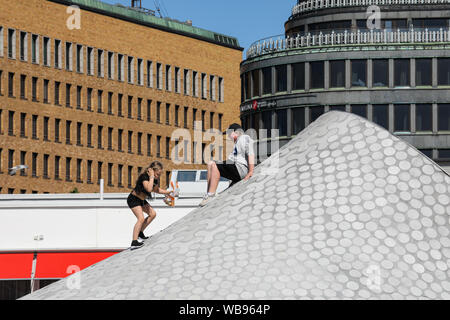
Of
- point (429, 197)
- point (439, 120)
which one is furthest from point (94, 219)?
point (439, 120)

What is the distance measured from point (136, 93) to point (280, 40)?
1720 inches

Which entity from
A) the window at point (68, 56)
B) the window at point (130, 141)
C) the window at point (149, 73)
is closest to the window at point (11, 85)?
the window at point (68, 56)

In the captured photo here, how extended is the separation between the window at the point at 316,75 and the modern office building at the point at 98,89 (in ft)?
123

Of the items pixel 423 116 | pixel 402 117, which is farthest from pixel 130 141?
pixel 423 116

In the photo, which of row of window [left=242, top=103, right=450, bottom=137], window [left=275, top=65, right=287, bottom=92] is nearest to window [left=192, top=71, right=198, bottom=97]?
window [left=275, top=65, right=287, bottom=92]

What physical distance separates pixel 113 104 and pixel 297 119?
43.4 metres

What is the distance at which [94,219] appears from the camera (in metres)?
38.7

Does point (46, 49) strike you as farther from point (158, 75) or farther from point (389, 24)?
point (389, 24)

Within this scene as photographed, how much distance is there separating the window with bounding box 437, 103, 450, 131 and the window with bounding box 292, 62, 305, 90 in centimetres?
783

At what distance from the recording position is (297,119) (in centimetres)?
6944

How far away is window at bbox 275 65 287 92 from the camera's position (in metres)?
70.0

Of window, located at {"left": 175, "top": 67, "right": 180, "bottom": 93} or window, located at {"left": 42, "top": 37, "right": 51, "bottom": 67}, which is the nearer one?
window, located at {"left": 42, "top": 37, "right": 51, "bottom": 67}

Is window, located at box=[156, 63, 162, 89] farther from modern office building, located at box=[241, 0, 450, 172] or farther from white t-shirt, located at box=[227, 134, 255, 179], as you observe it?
white t-shirt, located at box=[227, 134, 255, 179]

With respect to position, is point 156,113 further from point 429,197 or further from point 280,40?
point 429,197
